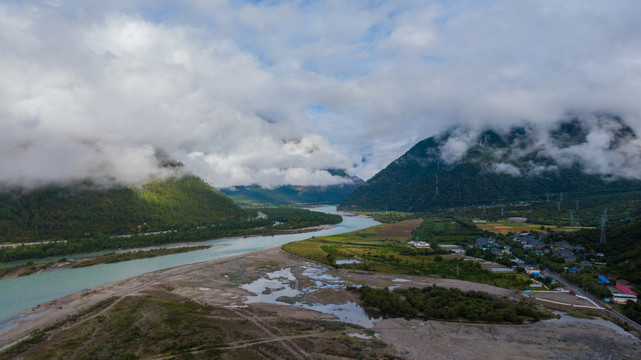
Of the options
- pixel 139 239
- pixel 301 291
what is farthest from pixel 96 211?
pixel 301 291

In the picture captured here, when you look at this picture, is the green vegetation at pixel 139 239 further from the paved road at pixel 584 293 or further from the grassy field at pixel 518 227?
the paved road at pixel 584 293

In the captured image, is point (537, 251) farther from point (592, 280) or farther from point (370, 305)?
point (370, 305)

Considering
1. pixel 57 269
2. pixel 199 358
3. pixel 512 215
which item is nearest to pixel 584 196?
pixel 512 215

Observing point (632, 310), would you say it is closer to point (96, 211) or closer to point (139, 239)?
point (139, 239)

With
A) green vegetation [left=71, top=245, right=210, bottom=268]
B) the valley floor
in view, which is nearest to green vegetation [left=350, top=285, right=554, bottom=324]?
the valley floor

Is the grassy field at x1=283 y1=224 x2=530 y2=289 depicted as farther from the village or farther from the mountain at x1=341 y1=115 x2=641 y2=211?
the mountain at x1=341 y1=115 x2=641 y2=211
